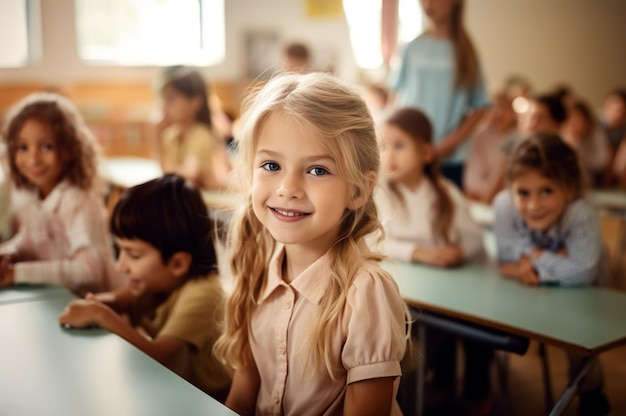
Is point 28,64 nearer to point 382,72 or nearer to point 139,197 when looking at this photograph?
point 382,72

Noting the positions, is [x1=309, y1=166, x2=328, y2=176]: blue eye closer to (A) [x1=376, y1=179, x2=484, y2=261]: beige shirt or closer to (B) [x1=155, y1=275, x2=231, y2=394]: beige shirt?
(B) [x1=155, y1=275, x2=231, y2=394]: beige shirt

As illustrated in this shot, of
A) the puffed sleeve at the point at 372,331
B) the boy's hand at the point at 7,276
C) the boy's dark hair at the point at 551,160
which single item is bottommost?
the boy's hand at the point at 7,276

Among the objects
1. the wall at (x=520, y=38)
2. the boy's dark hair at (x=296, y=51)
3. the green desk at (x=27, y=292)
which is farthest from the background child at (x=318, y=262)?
the wall at (x=520, y=38)

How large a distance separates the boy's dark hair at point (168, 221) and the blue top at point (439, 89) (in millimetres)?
1694

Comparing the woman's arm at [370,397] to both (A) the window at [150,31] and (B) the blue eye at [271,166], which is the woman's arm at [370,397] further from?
(A) the window at [150,31]

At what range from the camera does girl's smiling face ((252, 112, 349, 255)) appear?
4.39 feet

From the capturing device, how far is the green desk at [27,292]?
1.96m

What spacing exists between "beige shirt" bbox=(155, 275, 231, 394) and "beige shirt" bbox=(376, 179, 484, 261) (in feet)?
2.83

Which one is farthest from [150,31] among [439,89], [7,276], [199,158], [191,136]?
[7,276]

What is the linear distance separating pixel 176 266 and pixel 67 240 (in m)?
0.57

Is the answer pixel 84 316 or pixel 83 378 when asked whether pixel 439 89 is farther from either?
pixel 83 378

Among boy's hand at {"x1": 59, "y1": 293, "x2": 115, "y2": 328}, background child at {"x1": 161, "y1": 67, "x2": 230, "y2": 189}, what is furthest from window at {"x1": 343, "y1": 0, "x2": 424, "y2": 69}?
boy's hand at {"x1": 59, "y1": 293, "x2": 115, "y2": 328}

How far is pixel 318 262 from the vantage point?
1.43 meters

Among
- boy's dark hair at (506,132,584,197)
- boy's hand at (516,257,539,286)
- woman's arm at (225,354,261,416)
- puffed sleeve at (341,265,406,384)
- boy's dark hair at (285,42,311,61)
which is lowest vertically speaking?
woman's arm at (225,354,261,416)
